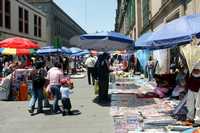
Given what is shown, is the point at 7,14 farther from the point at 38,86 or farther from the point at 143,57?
the point at 38,86

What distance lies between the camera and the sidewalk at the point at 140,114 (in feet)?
36.6

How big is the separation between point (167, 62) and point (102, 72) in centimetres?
1134

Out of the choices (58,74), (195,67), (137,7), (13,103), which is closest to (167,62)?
(13,103)

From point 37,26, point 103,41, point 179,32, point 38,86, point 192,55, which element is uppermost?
point 37,26

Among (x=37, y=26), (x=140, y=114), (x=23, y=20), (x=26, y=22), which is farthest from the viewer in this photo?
(x=37, y=26)

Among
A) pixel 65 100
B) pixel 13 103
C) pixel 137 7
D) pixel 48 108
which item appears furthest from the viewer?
pixel 137 7

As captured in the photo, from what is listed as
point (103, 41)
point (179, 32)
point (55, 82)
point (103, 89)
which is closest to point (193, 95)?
point (179, 32)

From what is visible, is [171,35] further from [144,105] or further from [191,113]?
[144,105]

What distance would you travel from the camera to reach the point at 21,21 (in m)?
71.9

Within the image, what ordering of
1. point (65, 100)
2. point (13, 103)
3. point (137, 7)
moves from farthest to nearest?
point (137, 7)
point (13, 103)
point (65, 100)

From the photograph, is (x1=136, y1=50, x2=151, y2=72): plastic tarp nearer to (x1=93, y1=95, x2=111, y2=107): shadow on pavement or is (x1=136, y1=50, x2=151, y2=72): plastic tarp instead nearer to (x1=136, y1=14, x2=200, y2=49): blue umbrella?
(x1=93, y1=95, x2=111, y2=107): shadow on pavement

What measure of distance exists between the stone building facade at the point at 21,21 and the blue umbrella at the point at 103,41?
38663 mm

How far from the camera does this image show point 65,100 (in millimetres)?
13742

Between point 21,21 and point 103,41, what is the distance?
55.5 meters
